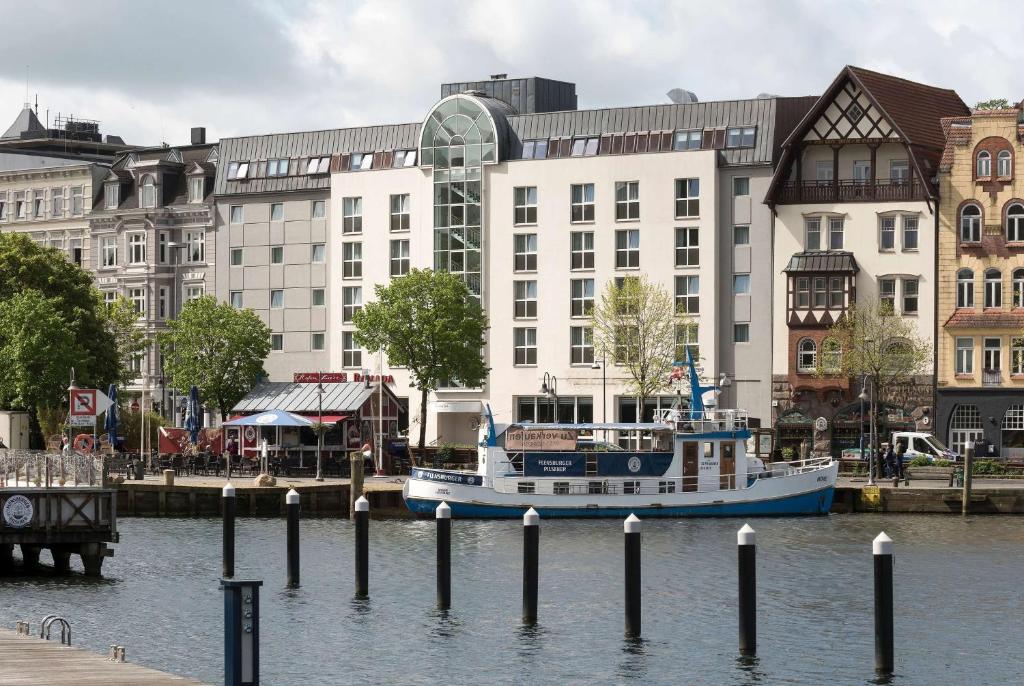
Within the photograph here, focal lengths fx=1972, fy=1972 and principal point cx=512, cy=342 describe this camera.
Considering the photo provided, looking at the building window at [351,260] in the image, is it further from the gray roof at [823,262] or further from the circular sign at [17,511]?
the circular sign at [17,511]

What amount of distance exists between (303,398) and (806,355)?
27.7 meters

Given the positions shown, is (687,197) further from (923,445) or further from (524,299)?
(923,445)

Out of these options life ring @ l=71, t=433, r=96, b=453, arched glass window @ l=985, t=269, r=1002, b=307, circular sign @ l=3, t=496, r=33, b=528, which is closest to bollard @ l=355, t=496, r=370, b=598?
circular sign @ l=3, t=496, r=33, b=528

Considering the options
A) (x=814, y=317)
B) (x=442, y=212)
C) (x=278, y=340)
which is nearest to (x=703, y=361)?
(x=814, y=317)

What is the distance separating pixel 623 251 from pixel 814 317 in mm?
11930

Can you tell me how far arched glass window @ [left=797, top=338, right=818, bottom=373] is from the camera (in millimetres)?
103750

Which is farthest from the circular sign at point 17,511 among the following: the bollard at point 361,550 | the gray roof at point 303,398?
the gray roof at point 303,398

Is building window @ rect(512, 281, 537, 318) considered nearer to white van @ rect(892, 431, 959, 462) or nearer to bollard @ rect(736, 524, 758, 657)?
white van @ rect(892, 431, 959, 462)

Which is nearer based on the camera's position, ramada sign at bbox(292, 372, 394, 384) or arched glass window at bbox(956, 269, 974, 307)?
arched glass window at bbox(956, 269, 974, 307)

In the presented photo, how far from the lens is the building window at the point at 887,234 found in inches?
4055

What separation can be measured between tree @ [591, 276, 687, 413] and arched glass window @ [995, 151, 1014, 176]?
18085 mm

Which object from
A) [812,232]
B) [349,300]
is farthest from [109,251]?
[812,232]

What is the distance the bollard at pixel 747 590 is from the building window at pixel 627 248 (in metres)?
65.8

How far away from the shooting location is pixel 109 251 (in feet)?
412
